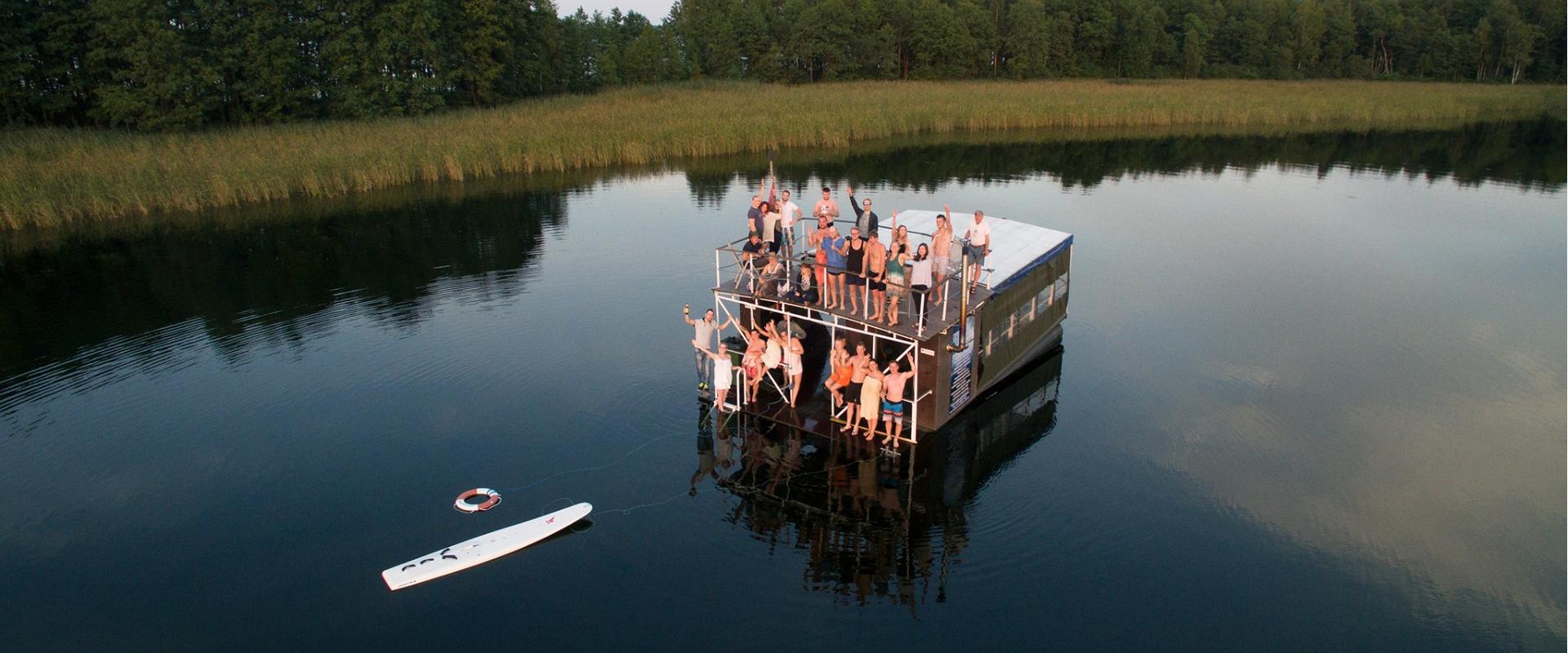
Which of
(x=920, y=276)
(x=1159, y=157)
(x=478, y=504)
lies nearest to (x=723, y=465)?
(x=478, y=504)

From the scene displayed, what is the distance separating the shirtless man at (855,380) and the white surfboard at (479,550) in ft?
21.1

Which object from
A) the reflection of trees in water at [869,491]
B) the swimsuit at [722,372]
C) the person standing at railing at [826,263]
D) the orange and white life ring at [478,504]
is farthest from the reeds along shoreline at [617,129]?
the person standing at railing at [826,263]

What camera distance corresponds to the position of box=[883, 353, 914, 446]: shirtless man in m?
20.6

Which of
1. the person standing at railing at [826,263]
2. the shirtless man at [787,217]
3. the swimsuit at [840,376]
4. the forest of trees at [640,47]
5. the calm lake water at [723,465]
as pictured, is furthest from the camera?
the forest of trees at [640,47]

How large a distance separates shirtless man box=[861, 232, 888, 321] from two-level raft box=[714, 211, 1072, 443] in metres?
0.49

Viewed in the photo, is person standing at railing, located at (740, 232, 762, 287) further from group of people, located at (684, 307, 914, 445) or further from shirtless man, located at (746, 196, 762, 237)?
shirtless man, located at (746, 196, 762, 237)

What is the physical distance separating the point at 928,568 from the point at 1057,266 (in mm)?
11568

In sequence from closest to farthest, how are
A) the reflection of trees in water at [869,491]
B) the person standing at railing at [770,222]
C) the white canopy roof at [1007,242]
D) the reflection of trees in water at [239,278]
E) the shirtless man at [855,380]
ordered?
the reflection of trees in water at [869,491]
the shirtless man at [855,380]
the white canopy roof at [1007,242]
the person standing at railing at [770,222]
the reflection of trees in water at [239,278]

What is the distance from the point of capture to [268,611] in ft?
51.8

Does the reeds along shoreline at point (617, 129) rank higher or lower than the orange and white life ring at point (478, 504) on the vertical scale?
higher

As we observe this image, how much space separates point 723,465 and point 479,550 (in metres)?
5.61

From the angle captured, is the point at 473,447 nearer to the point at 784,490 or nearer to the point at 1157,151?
the point at 784,490

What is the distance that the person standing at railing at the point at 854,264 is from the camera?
70.0 ft

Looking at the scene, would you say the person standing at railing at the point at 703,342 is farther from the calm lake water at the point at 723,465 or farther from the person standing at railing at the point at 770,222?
the person standing at railing at the point at 770,222
